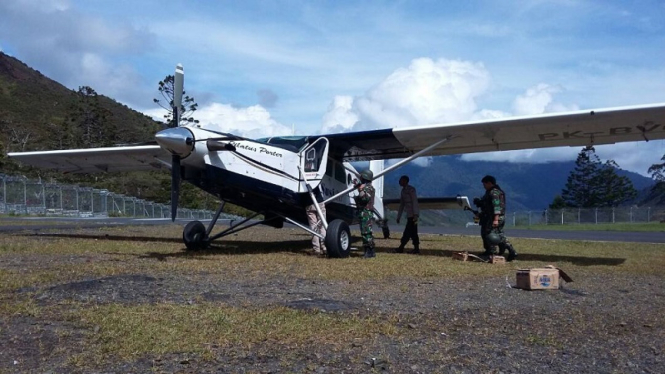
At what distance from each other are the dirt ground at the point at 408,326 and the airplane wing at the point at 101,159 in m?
6.87

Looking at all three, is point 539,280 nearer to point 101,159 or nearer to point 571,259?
point 571,259

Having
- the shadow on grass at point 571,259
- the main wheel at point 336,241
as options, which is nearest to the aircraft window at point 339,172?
the shadow on grass at point 571,259

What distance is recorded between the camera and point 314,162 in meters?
12.6

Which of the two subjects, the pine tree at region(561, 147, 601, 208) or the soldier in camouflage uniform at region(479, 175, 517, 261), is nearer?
the soldier in camouflage uniform at region(479, 175, 517, 261)

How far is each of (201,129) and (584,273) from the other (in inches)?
271

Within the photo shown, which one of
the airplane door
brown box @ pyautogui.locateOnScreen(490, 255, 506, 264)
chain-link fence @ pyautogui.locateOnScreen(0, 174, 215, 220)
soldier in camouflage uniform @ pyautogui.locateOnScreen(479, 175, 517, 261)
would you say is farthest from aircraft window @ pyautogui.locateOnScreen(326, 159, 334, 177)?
chain-link fence @ pyautogui.locateOnScreen(0, 174, 215, 220)

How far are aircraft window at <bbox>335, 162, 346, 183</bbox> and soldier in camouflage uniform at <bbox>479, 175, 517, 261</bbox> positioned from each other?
3.71m

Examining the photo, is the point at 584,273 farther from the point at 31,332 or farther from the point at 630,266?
the point at 31,332

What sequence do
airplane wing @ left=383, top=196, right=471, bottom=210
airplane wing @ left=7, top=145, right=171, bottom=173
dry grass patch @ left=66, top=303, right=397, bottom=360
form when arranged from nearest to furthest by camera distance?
dry grass patch @ left=66, top=303, right=397, bottom=360
airplane wing @ left=7, top=145, right=171, bottom=173
airplane wing @ left=383, top=196, right=471, bottom=210

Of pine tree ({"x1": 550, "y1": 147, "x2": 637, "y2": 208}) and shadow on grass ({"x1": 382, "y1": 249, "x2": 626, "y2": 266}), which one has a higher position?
pine tree ({"x1": 550, "y1": 147, "x2": 637, "y2": 208})

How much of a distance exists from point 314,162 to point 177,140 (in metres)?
3.53

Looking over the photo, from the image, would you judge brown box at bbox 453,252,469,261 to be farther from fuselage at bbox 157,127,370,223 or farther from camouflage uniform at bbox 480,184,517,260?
fuselage at bbox 157,127,370,223

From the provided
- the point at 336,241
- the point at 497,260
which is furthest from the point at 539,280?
the point at 336,241

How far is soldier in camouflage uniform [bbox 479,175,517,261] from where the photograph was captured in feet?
37.2
